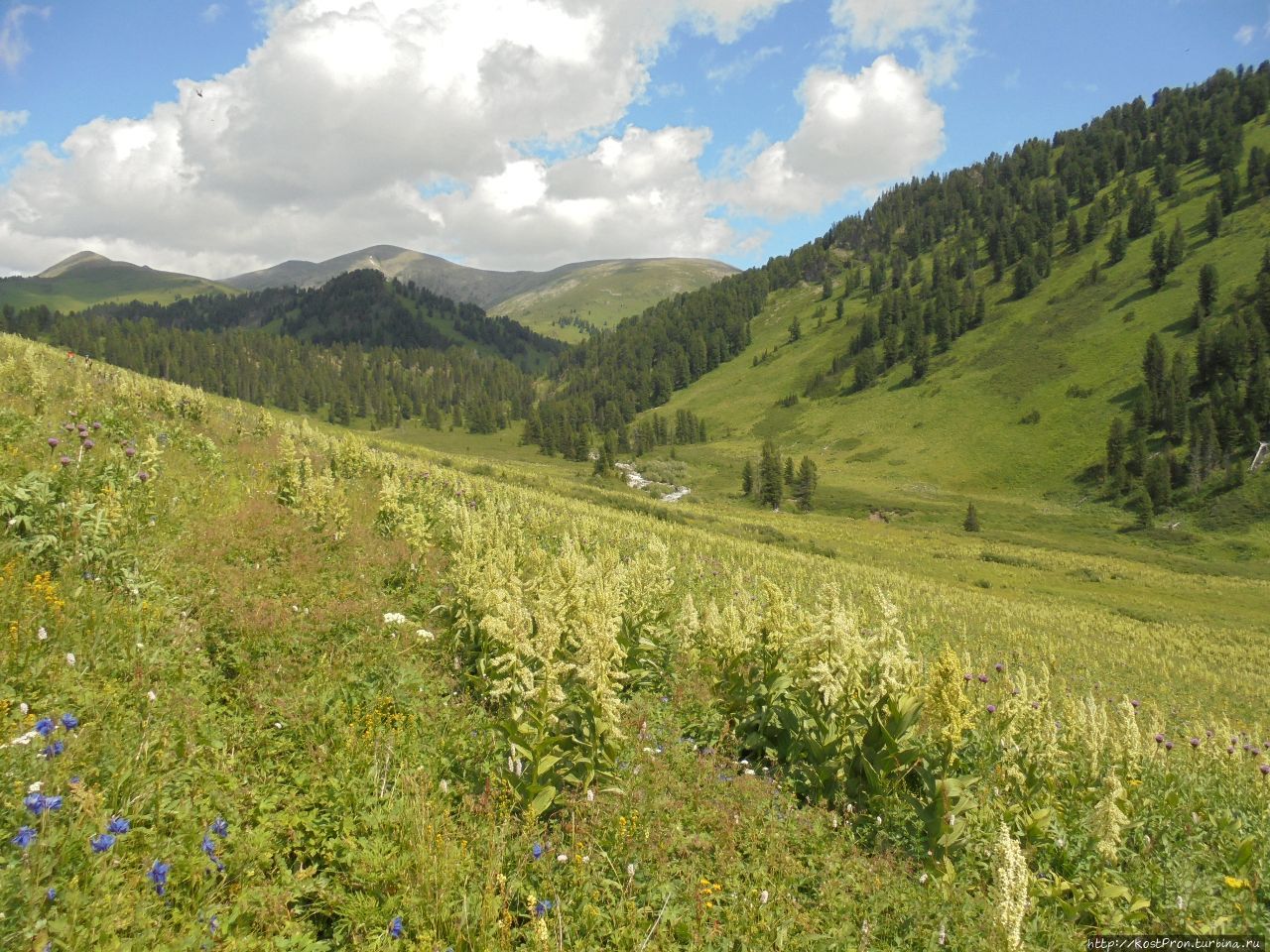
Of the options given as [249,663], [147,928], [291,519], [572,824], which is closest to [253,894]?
[147,928]

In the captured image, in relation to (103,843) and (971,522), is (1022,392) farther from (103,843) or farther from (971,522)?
(103,843)

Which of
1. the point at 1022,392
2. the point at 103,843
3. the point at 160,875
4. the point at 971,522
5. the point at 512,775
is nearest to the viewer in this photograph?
the point at 103,843

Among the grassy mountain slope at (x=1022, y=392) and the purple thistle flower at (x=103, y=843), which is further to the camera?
the grassy mountain slope at (x=1022, y=392)

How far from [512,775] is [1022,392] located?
11590cm

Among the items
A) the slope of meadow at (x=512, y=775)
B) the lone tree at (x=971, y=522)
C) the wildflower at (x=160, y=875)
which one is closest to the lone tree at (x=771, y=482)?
the lone tree at (x=971, y=522)

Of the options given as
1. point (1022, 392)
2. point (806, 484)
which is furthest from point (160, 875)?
point (1022, 392)

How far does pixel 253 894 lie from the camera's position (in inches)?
146

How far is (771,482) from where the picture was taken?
83312 millimetres

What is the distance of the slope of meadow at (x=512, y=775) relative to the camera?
12.4 ft

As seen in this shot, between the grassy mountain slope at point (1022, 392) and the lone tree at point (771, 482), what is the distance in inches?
333

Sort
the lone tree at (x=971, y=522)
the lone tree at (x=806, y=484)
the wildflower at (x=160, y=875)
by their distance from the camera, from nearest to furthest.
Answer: the wildflower at (x=160, y=875)
the lone tree at (x=971, y=522)
the lone tree at (x=806, y=484)

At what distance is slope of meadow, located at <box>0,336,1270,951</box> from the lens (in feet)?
12.4

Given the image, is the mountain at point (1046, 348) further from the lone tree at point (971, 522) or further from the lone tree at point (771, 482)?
the lone tree at point (971, 522)

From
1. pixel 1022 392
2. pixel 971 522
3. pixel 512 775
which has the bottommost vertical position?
pixel 971 522
